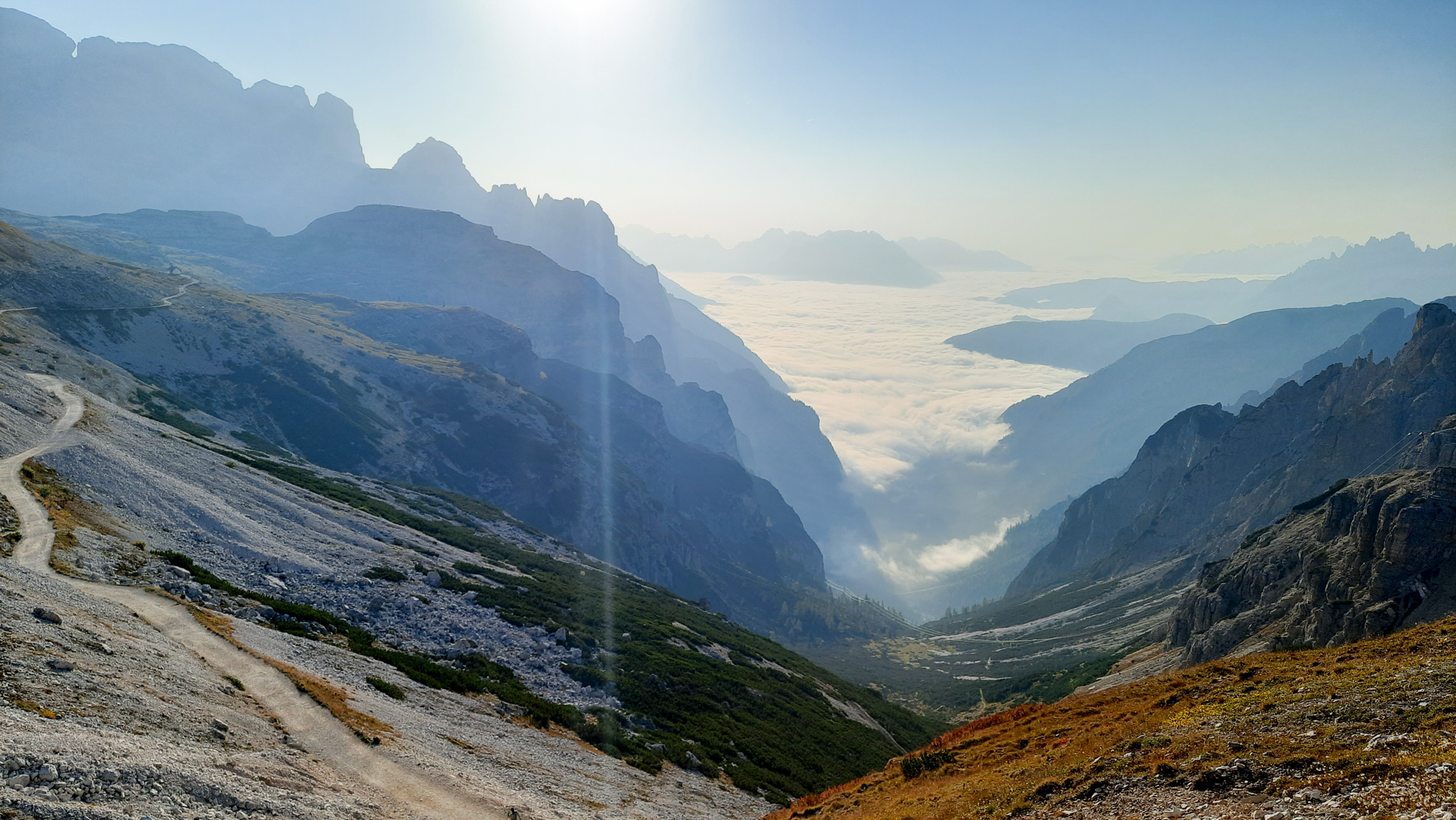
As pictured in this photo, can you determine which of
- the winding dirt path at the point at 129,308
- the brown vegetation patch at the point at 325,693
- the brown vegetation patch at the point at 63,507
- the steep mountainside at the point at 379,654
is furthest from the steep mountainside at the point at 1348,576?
the winding dirt path at the point at 129,308

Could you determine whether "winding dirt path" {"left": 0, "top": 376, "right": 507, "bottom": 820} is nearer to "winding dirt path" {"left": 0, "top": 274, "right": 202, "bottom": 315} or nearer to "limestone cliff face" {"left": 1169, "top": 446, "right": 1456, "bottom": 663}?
"limestone cliff face" {"left": 1169, "top": 446, "right": 1456, "bottom": 663}

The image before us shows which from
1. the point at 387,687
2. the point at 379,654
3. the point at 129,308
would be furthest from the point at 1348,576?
the point at 129,308

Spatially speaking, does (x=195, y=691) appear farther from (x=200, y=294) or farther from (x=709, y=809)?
(x=200, y=294)

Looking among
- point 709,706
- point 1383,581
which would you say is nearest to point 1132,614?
point 1383,581

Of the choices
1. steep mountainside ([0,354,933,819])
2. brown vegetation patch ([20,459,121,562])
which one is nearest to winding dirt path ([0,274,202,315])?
steep mountainside ([0,354,933,819])

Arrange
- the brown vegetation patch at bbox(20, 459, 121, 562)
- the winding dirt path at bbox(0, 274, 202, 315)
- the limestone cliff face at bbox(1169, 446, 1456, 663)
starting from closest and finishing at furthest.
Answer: the brown vegetation patch at bbox(20, 459, 121, 562)
the limestone cliff face at bbox(1169, 446, 1456, 663)
the winding dirt path at bbox(0, 274, 202, 315)
